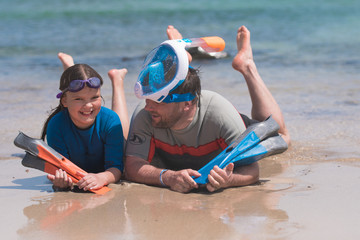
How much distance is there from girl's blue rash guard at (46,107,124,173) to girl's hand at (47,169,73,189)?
1.25ft

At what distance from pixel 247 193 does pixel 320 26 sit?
14099 millimetres

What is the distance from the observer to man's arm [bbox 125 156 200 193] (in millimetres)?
Answer: 3565

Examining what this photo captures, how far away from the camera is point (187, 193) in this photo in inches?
141

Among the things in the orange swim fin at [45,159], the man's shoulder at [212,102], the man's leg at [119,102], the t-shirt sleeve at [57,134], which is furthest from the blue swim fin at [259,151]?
the man's leg at [119,102]

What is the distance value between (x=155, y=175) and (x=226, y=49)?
8965mm

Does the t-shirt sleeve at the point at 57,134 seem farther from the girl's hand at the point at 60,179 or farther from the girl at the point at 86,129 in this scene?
the girl's hand at the point at 60,179

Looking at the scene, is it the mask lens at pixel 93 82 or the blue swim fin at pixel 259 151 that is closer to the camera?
the blue swim fin at pixel 259 151

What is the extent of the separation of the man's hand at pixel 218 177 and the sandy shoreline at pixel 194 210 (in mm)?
60

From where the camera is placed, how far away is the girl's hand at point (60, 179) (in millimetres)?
3582

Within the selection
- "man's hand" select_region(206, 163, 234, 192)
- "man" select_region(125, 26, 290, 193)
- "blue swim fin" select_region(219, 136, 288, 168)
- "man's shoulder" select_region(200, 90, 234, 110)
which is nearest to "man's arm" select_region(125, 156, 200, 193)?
"man" select_region(125, 26, 290, 193)

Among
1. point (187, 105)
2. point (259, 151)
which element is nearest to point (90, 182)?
point (187, 105)

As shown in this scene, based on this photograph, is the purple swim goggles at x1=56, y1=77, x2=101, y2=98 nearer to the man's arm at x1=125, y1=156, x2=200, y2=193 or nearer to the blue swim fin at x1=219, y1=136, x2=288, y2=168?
the man's arm at x1=125, y1=156, x2=200, y2=193

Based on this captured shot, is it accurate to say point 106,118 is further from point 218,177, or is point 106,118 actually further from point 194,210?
point 194,210

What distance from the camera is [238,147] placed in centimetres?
366
